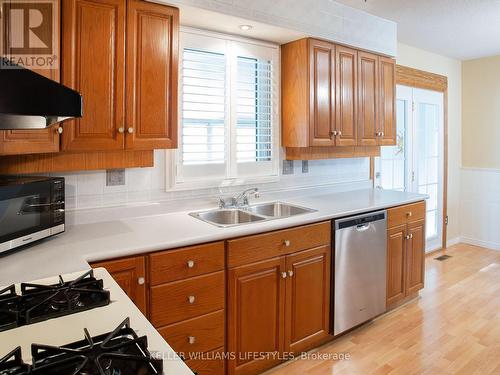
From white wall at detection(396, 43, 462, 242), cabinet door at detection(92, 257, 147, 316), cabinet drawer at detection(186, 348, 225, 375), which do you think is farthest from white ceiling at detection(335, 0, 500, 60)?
cabinet drawer at detection(186, 348, 225, 375)

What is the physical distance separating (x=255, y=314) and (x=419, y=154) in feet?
10.7

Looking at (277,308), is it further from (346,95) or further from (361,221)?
(346,95)

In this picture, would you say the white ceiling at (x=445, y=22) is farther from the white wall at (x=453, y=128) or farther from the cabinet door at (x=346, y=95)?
the cabinet door at (x=346, y=95)

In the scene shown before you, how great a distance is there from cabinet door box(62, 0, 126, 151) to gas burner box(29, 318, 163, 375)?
121 centimetres

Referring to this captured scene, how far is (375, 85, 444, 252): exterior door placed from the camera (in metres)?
4.17

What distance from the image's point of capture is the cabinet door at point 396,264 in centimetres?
295

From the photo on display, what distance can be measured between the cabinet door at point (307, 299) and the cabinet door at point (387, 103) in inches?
57.4

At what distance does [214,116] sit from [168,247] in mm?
1167

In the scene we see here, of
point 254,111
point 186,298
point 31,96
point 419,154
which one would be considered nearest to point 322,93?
point 254,111

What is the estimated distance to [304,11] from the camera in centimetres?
268

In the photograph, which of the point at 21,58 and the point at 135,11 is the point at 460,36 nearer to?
the point at 135,11

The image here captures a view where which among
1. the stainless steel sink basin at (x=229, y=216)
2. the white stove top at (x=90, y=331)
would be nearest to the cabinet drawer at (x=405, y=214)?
the stainless steel sink basin at (x=229, y=216)

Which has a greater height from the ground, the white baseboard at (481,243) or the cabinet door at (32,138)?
the cabinet door at (32,138)

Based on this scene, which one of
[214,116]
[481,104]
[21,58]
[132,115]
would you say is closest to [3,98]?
[21,58]
